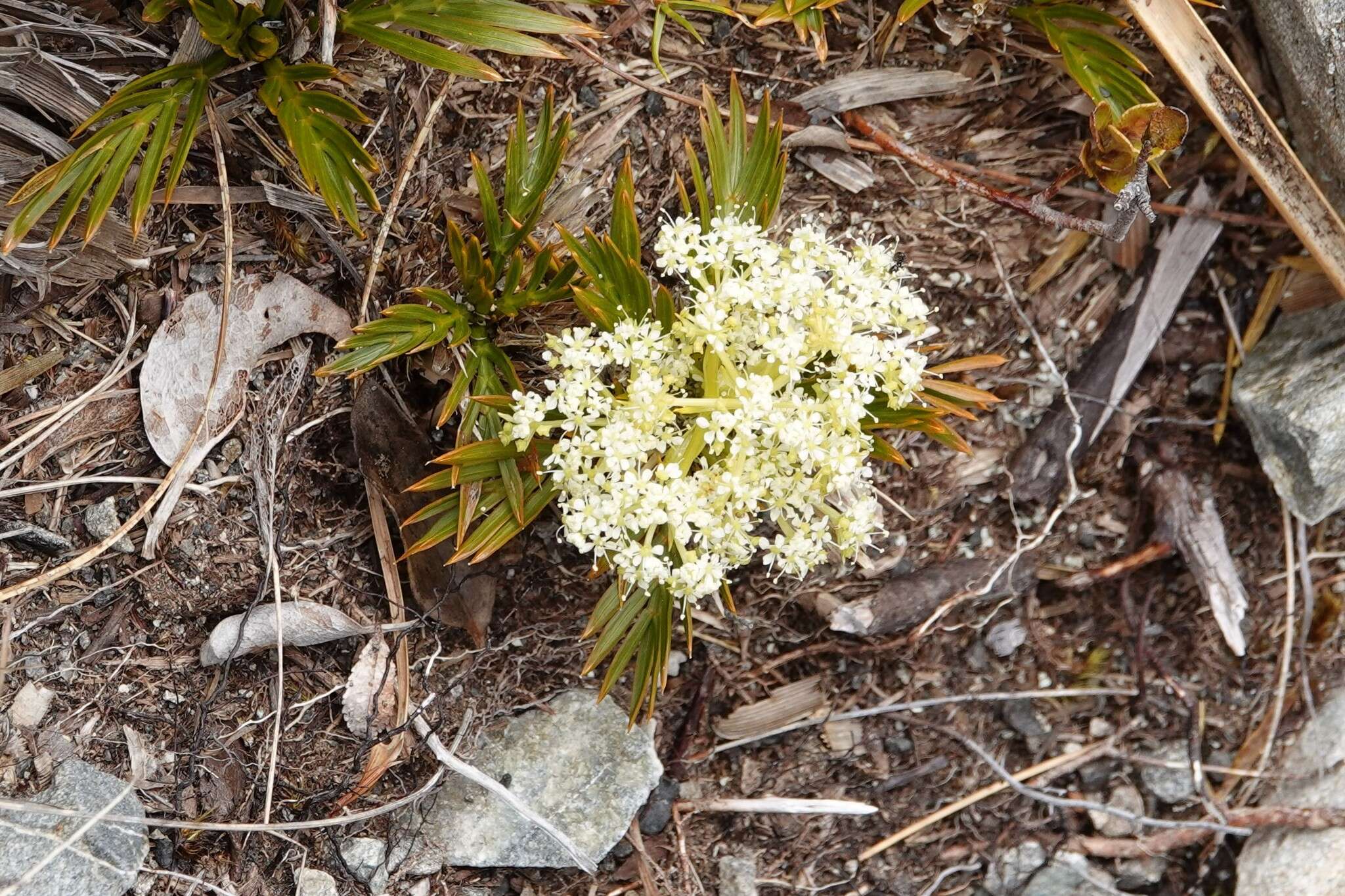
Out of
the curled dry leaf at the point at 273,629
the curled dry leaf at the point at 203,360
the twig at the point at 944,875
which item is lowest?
the twig at the point at 944,875

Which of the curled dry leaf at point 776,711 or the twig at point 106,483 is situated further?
the curled dry leaf at point 776,711

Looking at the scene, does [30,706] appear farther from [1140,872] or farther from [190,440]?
[1140,872]

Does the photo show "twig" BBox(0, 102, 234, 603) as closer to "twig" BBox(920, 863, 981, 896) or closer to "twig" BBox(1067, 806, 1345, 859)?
"twig" BBox(920, 863, 981, 896)

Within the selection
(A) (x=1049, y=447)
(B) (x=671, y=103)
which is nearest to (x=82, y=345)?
(B) (x=671, y=103)

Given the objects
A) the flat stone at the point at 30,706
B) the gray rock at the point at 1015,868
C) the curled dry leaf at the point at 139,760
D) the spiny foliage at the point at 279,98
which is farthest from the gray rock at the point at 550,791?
the spiny foliage at the point at 279,98

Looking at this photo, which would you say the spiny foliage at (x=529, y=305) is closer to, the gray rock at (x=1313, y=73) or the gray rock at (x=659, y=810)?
the gray rock at (x=659, y=810)
